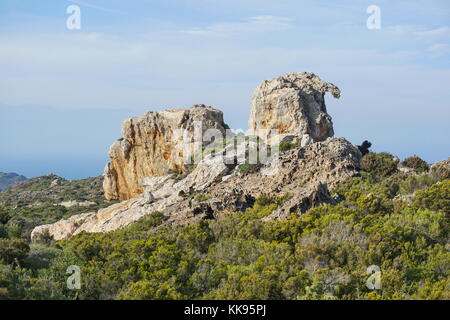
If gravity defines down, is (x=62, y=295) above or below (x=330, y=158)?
below

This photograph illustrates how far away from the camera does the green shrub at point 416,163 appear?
25.0 metres

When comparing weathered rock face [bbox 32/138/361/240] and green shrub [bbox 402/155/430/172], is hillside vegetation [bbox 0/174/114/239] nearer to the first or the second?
weathered rock face [bbox 32/138/361/240]

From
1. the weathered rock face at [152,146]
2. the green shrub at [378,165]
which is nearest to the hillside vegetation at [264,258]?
the green shrub at [378,165]

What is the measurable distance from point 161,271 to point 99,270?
130cm

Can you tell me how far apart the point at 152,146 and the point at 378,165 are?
550 inches

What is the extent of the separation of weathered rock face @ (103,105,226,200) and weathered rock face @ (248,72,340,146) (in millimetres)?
2452

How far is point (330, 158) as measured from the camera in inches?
896

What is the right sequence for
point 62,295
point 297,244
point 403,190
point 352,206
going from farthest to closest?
point 403,190, point 352,206, point 297,244, point 62,295

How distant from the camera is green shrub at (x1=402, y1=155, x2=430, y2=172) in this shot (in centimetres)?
2504

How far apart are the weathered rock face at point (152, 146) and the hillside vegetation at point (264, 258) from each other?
43.8ft

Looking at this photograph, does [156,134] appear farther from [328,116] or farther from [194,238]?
[194,238]

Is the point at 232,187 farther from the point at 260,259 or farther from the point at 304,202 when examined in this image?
the point at 260,259

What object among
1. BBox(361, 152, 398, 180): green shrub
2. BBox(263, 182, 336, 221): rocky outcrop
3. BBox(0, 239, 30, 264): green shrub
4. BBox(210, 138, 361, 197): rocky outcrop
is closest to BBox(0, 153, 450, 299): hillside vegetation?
BBox(0, 239, 30, 264): green shrub
